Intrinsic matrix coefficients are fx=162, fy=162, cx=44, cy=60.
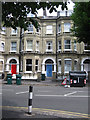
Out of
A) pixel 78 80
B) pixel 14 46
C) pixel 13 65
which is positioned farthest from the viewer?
pixel 14 46

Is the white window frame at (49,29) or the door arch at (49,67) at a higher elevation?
the white window frame at (49,29)

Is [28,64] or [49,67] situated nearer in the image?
[28,64]

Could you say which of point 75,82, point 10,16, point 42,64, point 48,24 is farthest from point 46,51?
point 10,16

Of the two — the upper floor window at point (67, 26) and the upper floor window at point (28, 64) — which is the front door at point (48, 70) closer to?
the upper floor window at point (28, 64)

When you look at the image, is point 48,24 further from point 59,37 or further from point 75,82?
point 75,82

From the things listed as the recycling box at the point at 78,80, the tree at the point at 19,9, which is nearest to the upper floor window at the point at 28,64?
the recycling box at the point at 78,80

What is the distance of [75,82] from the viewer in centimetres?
1759

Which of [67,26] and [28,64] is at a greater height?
[67,26]

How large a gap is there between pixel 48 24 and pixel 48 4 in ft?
76.7

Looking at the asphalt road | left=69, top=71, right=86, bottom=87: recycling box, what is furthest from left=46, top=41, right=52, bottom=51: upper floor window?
the asphalt road

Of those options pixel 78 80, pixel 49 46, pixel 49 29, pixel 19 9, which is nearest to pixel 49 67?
pixel 49 46

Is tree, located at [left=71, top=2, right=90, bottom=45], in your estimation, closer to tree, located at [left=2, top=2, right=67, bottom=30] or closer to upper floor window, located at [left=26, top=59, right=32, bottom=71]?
tree, located at [left=2, top=2, right=67, bottom=30]

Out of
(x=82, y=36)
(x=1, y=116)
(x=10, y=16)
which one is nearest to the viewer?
(x=1, y=116)

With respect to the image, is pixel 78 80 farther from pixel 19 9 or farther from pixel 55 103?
pixel 19 9
